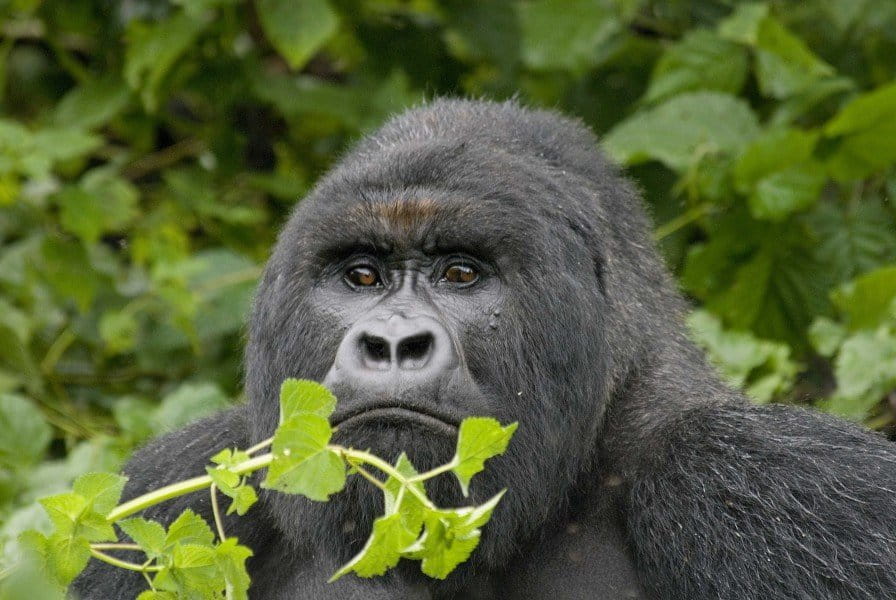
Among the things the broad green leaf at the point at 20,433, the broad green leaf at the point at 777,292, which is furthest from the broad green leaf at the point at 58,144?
the broad green leaf at the point at 777,292

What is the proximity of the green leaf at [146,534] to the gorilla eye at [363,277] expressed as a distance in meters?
0.94

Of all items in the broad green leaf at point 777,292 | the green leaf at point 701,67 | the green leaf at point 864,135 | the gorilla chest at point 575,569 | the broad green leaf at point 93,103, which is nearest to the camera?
the gorilla chest at point 575,569

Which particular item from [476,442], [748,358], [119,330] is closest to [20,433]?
[119,330]

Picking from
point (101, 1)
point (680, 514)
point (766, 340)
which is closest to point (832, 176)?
point (766, 340)

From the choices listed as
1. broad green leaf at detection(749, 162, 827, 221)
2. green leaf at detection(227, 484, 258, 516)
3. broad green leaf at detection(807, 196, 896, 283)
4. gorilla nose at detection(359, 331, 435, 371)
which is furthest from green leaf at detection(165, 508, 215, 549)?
broad green leaf at detection(807, 196, 896, 283)

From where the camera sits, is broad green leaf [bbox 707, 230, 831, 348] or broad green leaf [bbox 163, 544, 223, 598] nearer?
broad green leaf [bbox 163, 544, 223, 598]

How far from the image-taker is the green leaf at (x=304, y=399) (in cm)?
258

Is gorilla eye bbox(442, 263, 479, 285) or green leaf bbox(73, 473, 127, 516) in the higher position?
gorilla eye bbox(442, 263, 479, 285)

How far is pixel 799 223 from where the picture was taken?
555cm

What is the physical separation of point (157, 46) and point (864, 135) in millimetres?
3093

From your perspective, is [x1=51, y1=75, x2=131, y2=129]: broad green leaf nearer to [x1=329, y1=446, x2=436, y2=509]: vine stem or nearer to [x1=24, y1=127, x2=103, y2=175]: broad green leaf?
[x1=24, y1=127, x2=103, y2=175]: broad green leaf

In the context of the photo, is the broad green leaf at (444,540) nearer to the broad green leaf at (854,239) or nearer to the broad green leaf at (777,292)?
the broad green leaf at (777,292)

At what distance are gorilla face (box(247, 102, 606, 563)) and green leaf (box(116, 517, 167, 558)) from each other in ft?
1.92

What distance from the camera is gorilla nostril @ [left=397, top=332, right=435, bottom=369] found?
304 cm
